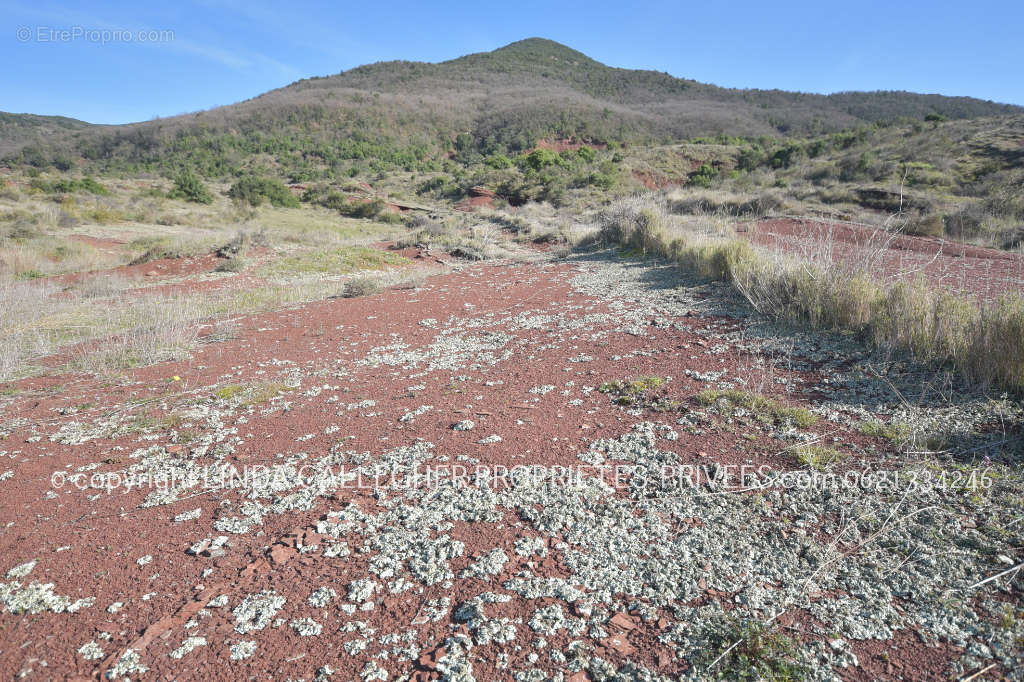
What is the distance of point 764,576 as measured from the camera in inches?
86.9

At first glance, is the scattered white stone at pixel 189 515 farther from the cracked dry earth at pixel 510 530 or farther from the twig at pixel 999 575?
the twig at pixel 999 575

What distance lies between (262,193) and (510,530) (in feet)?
107

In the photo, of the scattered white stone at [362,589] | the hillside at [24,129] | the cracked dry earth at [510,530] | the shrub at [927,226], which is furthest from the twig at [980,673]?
the hillside at [24,129]

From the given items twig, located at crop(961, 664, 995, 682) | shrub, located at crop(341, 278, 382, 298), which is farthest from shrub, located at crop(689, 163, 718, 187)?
twig, located at crop(961, 664, 995, 682)

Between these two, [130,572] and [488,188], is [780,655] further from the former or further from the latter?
[488,188]

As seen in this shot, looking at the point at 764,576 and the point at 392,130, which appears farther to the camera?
the point at 392,130

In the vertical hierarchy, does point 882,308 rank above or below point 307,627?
above

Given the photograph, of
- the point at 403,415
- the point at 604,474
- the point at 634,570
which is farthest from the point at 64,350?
the point at 634,570

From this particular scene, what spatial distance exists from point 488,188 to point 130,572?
34302 mm

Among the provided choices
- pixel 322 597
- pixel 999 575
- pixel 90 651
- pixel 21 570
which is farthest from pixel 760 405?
pixel 21 570

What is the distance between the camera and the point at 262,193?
29781 mm

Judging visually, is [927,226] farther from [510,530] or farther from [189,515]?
[189,515]

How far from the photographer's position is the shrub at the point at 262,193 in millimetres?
28734

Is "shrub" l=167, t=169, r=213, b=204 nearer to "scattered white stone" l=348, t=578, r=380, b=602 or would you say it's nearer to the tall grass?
the tall grass
